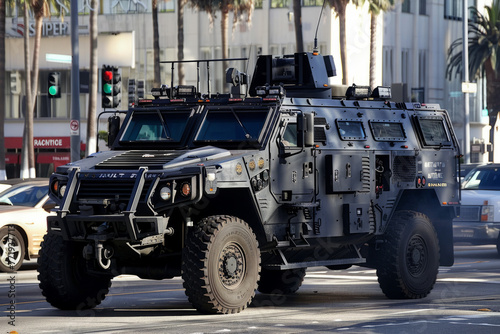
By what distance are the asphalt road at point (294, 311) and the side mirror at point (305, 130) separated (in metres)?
1.99

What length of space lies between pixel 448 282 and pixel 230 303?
5.48 meters

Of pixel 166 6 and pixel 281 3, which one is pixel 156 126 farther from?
pixel 166 6

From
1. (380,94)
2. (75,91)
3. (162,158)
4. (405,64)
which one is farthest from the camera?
(405,64)

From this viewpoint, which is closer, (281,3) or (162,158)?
(162,158)

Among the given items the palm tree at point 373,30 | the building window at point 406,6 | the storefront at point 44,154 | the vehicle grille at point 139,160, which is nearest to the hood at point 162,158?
the vehicle grille at point 139,160

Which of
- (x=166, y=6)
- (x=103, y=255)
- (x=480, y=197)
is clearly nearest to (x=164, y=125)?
(x=103, y=255)

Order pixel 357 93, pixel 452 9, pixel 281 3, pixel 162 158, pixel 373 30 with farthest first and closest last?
1. pixel 452 9
2. pixel 281 3
3. pixel 373 30
4. pixel 357 93
5. pixel 162 158

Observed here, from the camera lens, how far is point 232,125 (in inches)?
519

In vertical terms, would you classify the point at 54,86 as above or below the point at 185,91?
above

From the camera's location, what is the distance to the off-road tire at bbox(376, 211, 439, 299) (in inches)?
561

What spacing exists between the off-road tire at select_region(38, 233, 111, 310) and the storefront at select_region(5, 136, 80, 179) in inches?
1930

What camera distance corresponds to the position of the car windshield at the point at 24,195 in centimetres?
1920

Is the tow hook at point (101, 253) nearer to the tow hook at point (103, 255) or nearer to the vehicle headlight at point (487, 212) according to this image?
the tow hook at point (103, 255)

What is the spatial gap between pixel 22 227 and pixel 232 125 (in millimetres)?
6586
